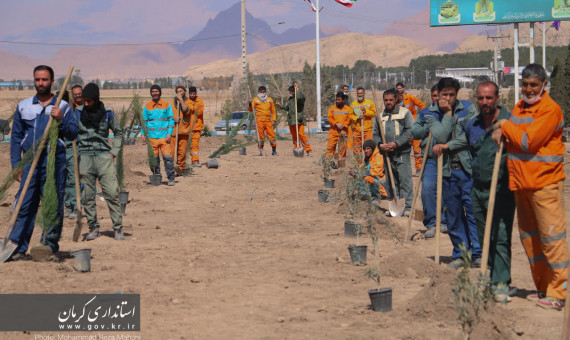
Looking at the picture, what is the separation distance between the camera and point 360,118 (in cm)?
1436

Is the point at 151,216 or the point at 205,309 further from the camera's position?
the point at 151,216

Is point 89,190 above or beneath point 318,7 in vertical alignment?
beneath

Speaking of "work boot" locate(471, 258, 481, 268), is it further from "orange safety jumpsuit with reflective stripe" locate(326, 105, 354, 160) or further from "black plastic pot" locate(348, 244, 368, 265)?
"orange safety jumpsuit with reflective stripe" locate(326, 105, 354, 160)

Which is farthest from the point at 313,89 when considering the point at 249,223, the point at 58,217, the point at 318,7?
the point at 58,217

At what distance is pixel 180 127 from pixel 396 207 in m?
5.96

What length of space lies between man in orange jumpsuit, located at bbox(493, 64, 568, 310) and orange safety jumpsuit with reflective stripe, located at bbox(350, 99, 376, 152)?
8.20m

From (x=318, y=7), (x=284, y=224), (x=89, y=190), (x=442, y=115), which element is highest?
(x=318, y=7)

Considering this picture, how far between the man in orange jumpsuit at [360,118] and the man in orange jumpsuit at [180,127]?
3.22 m

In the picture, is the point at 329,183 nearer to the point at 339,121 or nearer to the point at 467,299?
the point at 339,121

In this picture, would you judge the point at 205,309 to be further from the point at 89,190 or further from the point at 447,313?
the point at 89,190

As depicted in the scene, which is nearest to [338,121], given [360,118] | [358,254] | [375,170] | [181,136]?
[360,118]

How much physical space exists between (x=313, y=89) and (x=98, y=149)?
113ft

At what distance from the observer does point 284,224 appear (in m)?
10.5

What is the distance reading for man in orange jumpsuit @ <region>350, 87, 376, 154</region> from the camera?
14.3 m
